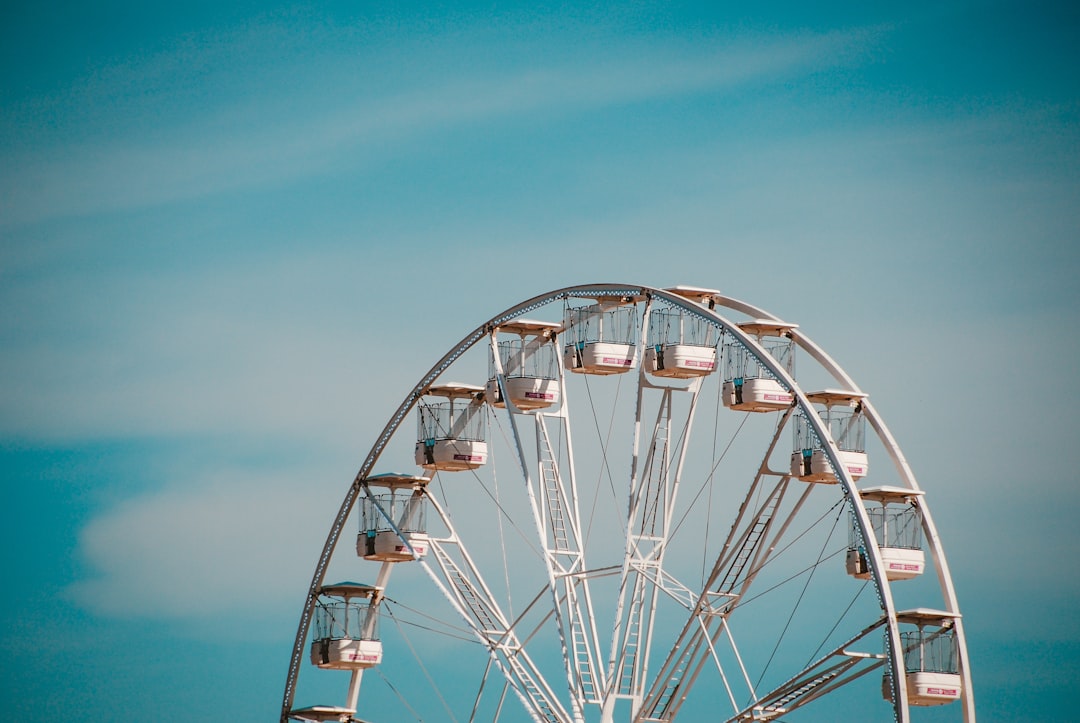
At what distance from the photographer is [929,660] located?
61.9 metres

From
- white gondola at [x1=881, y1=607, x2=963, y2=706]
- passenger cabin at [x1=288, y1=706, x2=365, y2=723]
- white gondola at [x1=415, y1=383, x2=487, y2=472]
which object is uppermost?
white gondola at [x1=415, y1=383, x2=487, y2=472]

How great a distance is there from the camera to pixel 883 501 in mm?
63625

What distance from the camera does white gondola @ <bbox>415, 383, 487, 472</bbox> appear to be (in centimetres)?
7394

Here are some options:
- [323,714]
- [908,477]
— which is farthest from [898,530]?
[323,714]

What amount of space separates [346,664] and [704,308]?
21.4 m

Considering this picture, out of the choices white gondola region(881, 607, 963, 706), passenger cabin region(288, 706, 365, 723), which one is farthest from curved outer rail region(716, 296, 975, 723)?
passenger cabin region(288, 706, 365, 723)

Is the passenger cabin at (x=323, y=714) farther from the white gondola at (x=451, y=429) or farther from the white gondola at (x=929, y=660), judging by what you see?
the white gondola at (x=929, y=660)

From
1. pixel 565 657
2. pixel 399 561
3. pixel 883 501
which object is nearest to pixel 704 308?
pixel 883 501

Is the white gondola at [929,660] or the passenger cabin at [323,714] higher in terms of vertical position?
the white gondola at [929,660]

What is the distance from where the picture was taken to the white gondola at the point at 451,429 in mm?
73938

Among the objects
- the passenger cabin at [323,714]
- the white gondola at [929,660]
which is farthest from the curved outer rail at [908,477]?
the passenger cabin at [323,714]

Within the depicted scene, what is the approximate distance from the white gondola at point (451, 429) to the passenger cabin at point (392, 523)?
95.3 inches

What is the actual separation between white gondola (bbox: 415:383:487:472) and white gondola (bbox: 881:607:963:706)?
59.6 ft

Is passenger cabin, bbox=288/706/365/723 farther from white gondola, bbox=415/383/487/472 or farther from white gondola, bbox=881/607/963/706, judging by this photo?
white gondola, bbox=881/607/963/706
